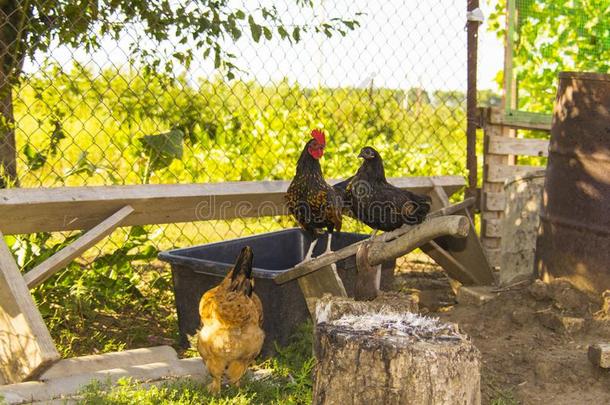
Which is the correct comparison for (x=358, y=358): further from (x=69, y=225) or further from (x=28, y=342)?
(x=69, y=225)

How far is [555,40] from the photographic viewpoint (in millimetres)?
6758

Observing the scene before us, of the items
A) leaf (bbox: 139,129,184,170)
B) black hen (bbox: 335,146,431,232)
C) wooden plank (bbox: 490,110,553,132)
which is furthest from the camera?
wooden plank (bbox: 490,110,553,132)

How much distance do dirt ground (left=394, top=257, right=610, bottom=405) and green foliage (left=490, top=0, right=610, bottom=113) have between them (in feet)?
8.51

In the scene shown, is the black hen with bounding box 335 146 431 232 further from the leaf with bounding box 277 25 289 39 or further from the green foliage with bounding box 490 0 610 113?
the green foliage with bounding box 490 0 610 113

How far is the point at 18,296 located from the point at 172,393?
0.80 metres

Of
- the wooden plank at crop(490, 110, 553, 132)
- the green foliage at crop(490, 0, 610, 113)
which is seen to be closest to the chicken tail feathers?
the wooden plank at crop(490, 110, 553, 132)

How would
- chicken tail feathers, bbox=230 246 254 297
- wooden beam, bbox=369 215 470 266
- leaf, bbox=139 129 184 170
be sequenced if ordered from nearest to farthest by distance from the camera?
wooden beam, bbox=369 215 470 266, chicken tail feathers, bbox=230 246 254 297, leaf, bbox=139 129 184 170

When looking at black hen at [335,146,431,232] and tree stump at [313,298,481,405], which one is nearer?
tree stump at [313,298,481,405]

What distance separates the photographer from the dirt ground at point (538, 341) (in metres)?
3.49

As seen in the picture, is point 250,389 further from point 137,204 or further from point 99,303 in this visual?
point 99,303

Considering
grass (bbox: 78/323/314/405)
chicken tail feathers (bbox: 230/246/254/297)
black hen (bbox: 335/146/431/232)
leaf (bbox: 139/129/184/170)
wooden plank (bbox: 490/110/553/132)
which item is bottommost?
grass (bbox: 78/323/314/405)

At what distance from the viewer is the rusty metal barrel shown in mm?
4230

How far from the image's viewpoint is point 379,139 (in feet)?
24.1

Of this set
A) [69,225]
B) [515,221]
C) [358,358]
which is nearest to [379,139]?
[515,221]
